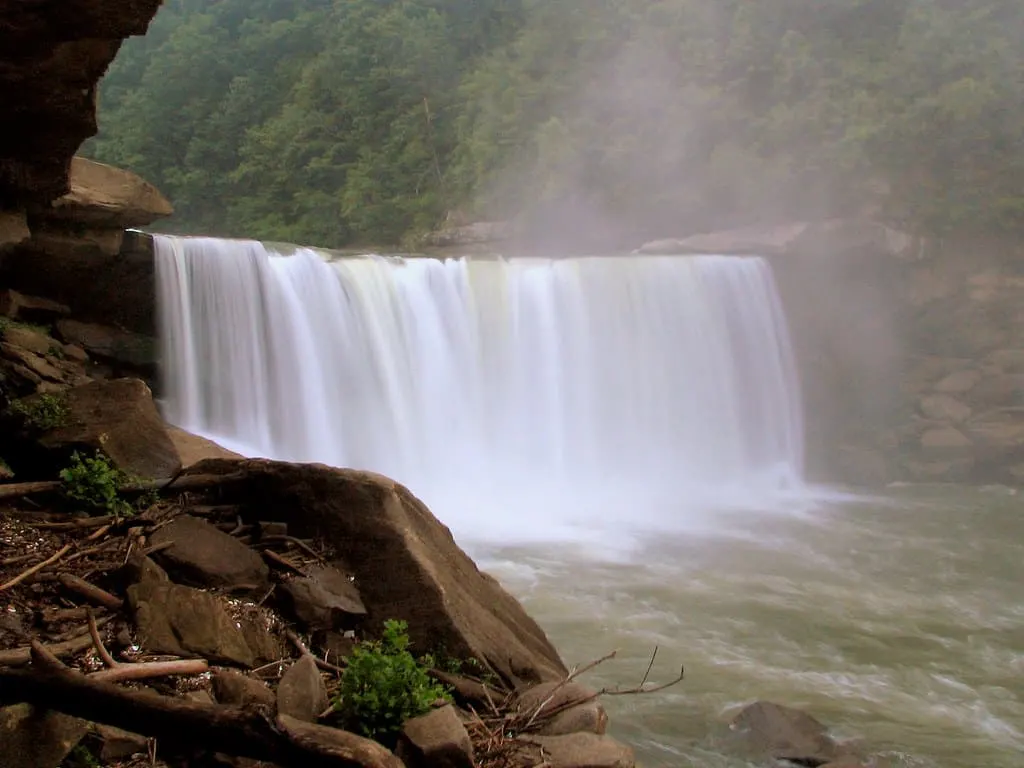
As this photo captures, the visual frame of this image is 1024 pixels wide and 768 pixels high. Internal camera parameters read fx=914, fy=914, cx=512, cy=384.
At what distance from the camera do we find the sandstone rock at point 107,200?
8.93 metres

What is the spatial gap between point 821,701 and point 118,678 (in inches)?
211

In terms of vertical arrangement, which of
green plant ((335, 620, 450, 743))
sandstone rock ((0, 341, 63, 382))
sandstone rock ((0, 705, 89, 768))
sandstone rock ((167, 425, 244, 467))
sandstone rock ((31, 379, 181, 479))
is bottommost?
green plant ((335, 620, 450, 743))

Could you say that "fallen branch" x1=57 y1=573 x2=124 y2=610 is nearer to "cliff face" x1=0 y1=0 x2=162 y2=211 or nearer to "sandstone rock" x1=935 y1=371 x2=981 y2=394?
"cliff face" x1=0 y1=0 x2=162 y2=211

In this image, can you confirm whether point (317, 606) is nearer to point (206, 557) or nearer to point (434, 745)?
point (206, 557)

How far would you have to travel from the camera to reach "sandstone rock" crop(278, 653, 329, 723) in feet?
10.2

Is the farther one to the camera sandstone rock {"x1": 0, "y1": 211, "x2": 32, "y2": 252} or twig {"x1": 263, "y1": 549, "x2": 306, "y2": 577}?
sandstone rock {"x1": 0, "y1": 211, "x2": 32, "y2": 252}

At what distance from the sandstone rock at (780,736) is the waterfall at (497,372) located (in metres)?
6.53

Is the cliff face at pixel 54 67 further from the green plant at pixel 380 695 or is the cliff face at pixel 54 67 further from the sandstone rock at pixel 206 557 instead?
the green plant at pixel 380 695

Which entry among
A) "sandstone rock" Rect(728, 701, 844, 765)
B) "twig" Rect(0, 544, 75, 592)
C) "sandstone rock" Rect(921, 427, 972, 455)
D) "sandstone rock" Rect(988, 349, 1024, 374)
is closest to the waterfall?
"sandstone rock" Rect(921, 427, 972, 455)

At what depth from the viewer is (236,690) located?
3.11 metres

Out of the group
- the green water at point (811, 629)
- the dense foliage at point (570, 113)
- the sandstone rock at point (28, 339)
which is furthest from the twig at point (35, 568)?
the dense foliage at point (570, 113)

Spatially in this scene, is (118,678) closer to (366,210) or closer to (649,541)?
(649,541)

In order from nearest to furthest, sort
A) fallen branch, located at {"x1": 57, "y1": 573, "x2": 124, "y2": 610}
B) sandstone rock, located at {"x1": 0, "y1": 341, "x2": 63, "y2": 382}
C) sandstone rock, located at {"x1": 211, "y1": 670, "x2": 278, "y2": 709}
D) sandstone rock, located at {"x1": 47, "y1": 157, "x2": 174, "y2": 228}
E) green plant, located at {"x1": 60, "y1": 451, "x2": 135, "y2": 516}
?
1. sandstone rock, located at {"x1": 211, "y1": 670, "x2": 278, "y2": 709}
2. fallen branch, located at {"x1": 57, "y1": 573, "x2": 124, "y2": 610}
3. green plant, located at {"x1": 60, "y1": 451, "x2": 135, "y2": 516}
4. sandstone rock, located at {"x1": 0, "y1": 341, "x2": 63, "y2": 382}
5. sandstone rock, located at {"x1": 47, "y1": 157, "x2": 174, "y2": 228}

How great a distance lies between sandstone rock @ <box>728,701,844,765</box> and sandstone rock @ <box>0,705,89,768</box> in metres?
4.29
